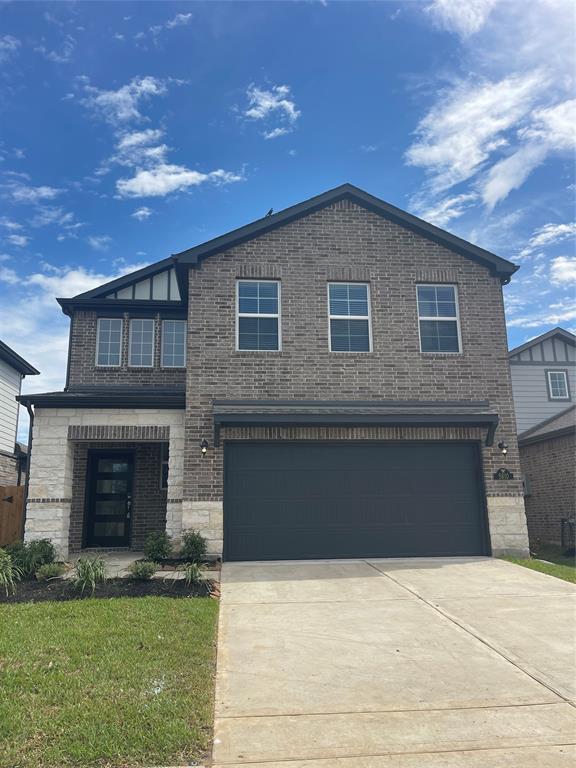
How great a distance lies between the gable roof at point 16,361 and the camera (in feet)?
57.4

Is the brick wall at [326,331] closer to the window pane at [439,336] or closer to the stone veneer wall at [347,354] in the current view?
the stone veneer wall at [347,354]

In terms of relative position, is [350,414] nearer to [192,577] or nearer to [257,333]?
[257,333]

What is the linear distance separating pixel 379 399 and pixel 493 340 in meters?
3.05

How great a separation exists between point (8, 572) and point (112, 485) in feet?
14.9

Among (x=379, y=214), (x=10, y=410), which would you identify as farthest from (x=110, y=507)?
(x=379, y=214)

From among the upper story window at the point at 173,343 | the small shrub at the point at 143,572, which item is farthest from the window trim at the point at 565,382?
the small shrub at the point at 143,572

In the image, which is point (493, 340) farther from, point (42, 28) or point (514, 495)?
point (42, 28)

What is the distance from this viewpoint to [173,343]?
15000 mm

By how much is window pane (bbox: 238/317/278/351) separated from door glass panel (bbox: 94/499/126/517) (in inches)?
197

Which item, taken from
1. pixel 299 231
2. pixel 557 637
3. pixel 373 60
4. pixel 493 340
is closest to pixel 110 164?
pixel 299 231

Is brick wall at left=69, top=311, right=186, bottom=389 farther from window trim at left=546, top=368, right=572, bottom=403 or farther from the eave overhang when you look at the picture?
window trim at left=546, top=368, right=572, bottom=403

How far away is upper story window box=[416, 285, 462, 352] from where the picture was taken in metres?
12.2

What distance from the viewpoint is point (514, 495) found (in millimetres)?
11414

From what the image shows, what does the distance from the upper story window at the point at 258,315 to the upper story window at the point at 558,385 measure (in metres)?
12.5
